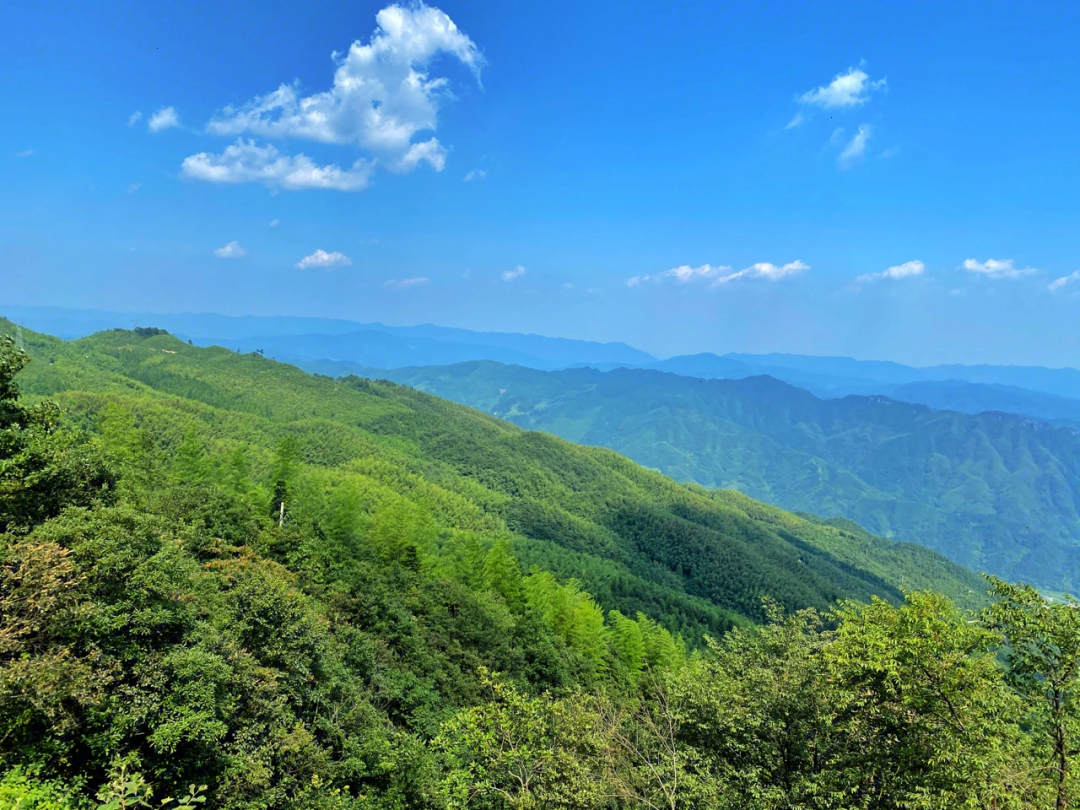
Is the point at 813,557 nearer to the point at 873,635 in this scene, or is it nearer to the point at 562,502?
the point at 562,502

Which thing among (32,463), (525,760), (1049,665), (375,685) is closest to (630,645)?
(375,685)

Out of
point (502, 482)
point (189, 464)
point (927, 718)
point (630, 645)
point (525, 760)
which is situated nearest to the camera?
point (927, 718)

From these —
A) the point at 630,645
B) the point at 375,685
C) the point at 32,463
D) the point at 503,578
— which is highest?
the point at 32,463

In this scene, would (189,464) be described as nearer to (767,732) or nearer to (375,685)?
A: (375,685)

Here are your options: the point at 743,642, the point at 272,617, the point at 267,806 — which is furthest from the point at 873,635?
the point at 272,617

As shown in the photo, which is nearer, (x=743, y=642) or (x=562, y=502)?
(x=743, y=642)

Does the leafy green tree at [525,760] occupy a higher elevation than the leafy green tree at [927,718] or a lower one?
lower

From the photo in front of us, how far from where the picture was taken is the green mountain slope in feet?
285

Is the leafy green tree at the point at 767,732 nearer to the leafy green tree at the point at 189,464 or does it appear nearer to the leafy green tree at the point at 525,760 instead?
the leafy green tree at the point at 525,760

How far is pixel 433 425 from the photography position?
581 feet

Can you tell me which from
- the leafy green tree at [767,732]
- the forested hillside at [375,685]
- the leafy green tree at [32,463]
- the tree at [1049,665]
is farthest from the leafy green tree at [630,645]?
the leafy green tree at [32,463]

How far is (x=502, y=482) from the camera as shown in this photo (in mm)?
147375

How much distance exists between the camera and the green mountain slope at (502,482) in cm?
8675

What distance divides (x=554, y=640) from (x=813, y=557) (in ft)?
454
